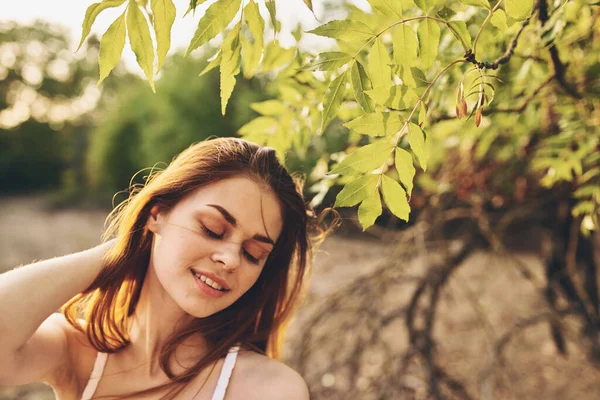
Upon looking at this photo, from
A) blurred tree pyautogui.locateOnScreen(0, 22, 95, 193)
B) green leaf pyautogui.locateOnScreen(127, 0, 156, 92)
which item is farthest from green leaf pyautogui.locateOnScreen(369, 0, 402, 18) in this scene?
blurred tree pyautogui.locateOnScreen(0, 22, 95, 193)

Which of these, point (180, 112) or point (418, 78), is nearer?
point (418, 78)

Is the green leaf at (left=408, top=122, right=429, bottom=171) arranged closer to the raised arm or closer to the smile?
the smile

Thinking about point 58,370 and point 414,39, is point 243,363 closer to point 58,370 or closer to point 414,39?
point 58,370

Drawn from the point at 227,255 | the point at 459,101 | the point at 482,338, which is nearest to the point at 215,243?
the point at 227,255

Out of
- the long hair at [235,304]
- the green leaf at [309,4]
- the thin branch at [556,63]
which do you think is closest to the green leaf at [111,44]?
the green leaf at [309,4]

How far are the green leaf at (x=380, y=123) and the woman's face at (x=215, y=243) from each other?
577 millimetres

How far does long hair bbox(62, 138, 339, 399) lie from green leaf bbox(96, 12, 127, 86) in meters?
0.67

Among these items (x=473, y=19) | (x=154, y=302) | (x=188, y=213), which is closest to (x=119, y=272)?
(x=154, y=302)

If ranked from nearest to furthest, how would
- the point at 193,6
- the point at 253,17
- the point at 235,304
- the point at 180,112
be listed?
the point at 193,6 < the point at 253,17 < the point at 235,304 < the point at 180,112

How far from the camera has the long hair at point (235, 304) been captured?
5.05ft

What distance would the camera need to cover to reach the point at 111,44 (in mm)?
855

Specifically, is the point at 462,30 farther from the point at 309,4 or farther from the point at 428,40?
the point at 309,4

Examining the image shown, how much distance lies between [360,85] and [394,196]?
24 cm

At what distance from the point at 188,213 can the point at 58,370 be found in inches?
27.2
